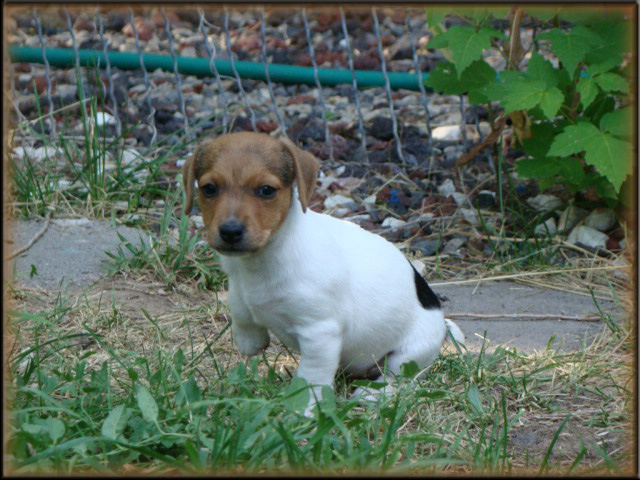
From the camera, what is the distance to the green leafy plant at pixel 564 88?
5.04m

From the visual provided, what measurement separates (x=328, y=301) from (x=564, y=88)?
288 cm

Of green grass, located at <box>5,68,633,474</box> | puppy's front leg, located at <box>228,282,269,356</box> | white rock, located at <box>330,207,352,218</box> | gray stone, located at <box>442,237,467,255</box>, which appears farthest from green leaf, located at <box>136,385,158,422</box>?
white rock, located at <box>330,207,352,218</box>

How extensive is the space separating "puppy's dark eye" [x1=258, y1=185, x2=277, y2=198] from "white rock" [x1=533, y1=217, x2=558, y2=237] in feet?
9.95

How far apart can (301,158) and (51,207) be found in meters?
2.92

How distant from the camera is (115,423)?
119 inches

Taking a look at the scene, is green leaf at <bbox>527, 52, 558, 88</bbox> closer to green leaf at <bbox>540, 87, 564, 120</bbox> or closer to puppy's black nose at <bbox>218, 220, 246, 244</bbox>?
green leaf at <bbox>540, 87, 564, 120</bbox>

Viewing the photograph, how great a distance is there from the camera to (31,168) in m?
5.77

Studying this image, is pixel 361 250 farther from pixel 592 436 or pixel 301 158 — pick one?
pixel 592 436

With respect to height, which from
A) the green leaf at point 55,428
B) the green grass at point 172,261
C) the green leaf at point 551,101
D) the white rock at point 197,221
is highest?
the green leaf at point 551,101

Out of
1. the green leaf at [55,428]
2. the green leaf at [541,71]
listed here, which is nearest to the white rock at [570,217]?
the green leaf at [541,71]

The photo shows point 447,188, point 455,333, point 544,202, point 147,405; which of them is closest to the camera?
point 147,405

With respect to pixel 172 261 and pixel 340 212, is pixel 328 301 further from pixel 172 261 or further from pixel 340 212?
pixel 340 212

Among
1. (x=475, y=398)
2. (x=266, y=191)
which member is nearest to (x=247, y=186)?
(x=266, y=191)

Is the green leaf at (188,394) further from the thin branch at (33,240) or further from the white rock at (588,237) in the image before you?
the white rock at (588,237)
